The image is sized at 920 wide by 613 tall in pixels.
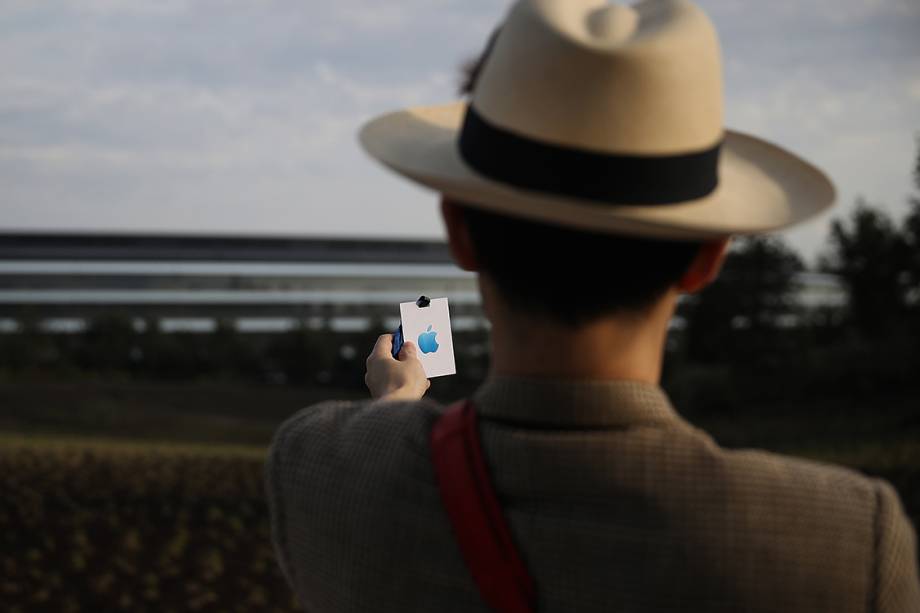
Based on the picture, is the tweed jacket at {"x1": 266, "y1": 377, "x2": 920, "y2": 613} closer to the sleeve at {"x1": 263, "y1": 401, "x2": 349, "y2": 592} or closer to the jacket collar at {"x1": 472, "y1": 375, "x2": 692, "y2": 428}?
the jacket collar at {"x1": 472, "y1": 375, "x2": 692, "y2": 428}

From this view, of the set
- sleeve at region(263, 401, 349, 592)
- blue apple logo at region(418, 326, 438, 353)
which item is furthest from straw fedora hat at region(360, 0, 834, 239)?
blue apple logo at region(418, 326, 438, 353)

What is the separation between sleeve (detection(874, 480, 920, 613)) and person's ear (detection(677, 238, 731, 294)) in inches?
14.5

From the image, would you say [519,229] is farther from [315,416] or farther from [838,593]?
[838,593]

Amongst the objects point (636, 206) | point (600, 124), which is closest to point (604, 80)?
point (600, 124)

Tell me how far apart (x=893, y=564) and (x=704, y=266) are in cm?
47

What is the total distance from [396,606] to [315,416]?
0.33 meters

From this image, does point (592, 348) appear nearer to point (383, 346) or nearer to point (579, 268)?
point (579, 268)

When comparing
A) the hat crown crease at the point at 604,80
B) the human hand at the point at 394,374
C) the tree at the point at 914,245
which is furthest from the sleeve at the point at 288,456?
the tree at the point at 914,245

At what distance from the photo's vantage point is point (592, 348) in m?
1.52

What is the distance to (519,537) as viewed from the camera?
1.46 m

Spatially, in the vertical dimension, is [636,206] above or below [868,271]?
above

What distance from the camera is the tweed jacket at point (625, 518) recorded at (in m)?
1.39

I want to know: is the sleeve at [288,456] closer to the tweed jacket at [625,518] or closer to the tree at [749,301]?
the tweed jacket at [625,518]

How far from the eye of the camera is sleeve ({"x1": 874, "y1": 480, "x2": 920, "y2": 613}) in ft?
4.53
